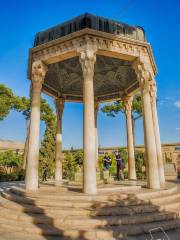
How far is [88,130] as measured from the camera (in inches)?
326

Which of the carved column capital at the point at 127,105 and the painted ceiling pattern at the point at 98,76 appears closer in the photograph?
the painted ceiling pattern at the point at 98,76

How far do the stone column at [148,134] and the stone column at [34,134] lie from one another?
536 cm

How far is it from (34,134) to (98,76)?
23.7 feet

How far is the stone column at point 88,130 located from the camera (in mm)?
7785

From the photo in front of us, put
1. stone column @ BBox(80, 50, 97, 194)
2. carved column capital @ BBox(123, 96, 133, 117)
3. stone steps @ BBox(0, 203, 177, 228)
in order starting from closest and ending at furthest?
stone steps @ BBox(0, 203, 177, 228), stone column @ BBox(80, 50, 97, 194), carved column capital @ BBox(123, 96, 133, 117)

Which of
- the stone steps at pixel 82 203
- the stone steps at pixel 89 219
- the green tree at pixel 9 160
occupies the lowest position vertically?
the stone steps at pixel 89 219

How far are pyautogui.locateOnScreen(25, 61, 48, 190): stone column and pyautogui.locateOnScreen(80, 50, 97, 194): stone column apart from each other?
2.78 meters

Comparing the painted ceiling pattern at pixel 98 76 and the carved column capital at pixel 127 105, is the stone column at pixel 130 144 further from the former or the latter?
the painted ceiling pattern at pixel 98 76

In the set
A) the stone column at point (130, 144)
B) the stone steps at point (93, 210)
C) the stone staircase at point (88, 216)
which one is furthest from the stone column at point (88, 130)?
the stone column at point (130, 144)

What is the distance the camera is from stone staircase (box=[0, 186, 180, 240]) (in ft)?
16.5

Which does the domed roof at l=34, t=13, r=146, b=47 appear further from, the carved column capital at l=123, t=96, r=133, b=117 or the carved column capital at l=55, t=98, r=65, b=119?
the carved column capital at l=55, t=98, r=65, b=119

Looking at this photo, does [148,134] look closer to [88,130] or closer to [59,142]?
[88,130]

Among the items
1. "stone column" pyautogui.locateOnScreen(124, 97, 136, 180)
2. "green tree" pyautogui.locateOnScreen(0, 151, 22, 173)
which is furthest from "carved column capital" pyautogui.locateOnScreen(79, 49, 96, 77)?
"green tree" pyautogui.locateOnScreen(0, 151, 22, 173)

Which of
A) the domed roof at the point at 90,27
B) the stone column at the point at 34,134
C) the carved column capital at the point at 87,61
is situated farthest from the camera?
the domed roof at the point at 90,27
